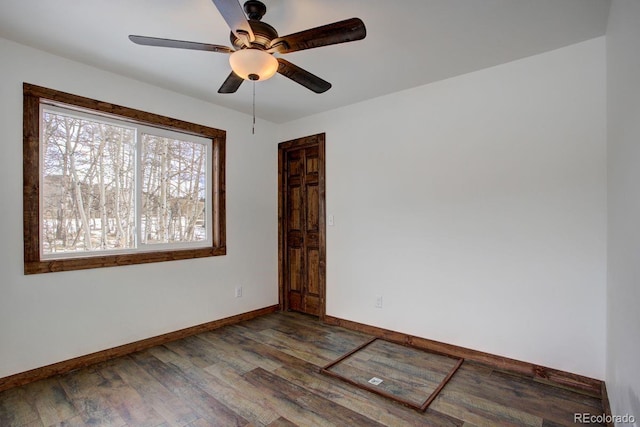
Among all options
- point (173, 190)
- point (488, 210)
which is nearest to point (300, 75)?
point (488, 210)

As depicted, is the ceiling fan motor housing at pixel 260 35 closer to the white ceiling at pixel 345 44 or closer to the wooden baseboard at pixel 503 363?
the white ceiling at pixel 345 44

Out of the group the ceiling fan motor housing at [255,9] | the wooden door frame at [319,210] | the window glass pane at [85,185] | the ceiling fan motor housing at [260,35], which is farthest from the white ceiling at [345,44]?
the wooden door frame at [319,210]

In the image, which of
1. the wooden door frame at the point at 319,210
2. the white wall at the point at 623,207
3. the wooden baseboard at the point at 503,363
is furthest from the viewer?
the wooden door frame at the point at 319,210

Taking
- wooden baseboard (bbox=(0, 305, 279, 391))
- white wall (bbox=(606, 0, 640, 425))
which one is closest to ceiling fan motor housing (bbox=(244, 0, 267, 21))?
white wall (bbox=(606, 0, 640, 425))

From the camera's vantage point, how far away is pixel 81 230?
2.72 metres

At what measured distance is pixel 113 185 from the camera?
2.90 m

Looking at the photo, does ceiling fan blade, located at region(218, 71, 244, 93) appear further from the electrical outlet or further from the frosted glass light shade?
the electrical outlet

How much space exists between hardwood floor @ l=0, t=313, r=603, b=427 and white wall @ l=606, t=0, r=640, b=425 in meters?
0.53

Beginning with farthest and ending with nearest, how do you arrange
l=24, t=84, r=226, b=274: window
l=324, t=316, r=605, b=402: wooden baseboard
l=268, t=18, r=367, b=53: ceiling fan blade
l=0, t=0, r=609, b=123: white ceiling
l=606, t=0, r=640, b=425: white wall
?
l=24, t=84, r=226, b=274: window, l=324, t=316, r=605, b=402: wooden baseboard, l=0, t=0, r=609, b=123: white ceiling, l=268, t=18, r=367, b=53: ceiling fan blade, l=606, t=0, r=640, b=425: white wall

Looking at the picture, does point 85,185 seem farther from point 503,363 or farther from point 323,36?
A: point 503,363

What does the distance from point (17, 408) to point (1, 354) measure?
1.45 feet

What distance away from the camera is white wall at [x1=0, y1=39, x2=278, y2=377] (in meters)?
2.31

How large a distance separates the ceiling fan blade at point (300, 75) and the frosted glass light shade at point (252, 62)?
0.43ft

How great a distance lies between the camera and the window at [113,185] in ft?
8.13
